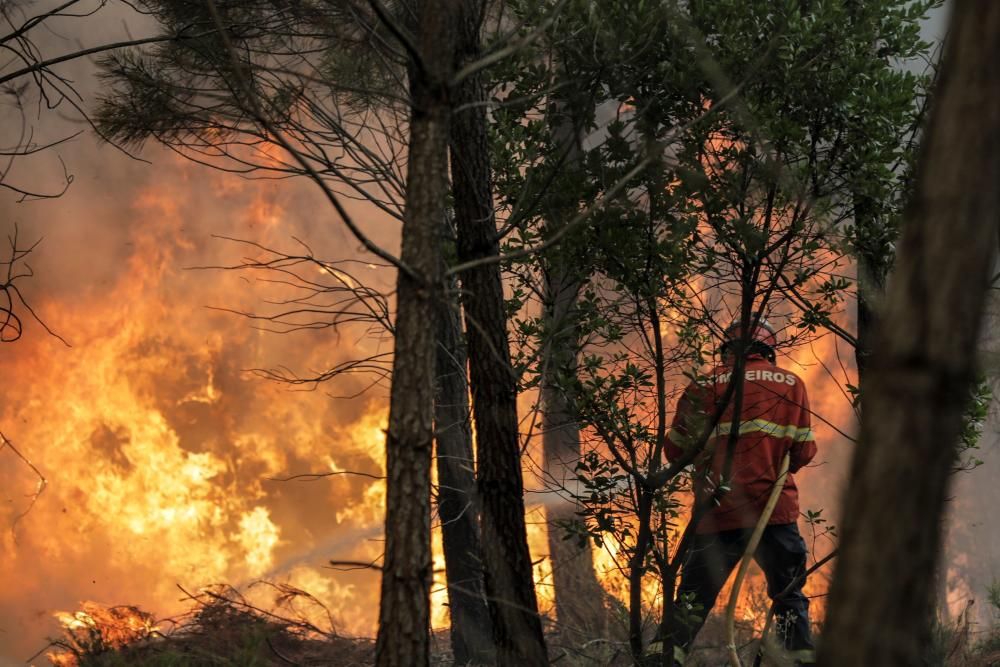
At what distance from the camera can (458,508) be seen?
20.3 feet

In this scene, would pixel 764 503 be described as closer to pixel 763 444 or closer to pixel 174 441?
pixel 763 444

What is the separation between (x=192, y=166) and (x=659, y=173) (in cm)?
1017

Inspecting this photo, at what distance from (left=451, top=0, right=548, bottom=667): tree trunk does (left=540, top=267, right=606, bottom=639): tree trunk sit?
0.19 meters

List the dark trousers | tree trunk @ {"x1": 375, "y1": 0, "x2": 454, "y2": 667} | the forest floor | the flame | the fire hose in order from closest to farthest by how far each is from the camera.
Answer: tree trunk @ {"x1": 375, "y1": 0, "x2": 454, "y2": 667} < the fire hose < the forest floor < the dark trousers < the flame

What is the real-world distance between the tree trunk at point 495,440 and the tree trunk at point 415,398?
51.7 inches

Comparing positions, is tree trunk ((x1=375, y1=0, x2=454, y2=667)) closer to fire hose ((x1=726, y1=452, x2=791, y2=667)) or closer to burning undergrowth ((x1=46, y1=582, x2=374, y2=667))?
burning undergrowth ((x1=46, y1=582, x2=374, y2=667))

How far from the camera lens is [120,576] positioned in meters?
11.8

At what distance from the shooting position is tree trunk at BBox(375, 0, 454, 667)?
270cm

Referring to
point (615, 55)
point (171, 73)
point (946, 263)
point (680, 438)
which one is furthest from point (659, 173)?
point (171, 73)

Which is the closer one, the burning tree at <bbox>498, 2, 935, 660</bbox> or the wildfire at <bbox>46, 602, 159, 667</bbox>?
the burning tree at <bbox>498, 2, 935, 660</bbox>

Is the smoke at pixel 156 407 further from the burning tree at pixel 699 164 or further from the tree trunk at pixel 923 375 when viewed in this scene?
the tree trunk at pixel 923 375

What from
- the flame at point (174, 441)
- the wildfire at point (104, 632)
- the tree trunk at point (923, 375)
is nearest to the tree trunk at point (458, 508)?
the wildfire at point (104, 632)

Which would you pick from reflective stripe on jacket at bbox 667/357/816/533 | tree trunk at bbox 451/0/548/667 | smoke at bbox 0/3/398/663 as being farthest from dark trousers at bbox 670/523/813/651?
smoke at bbox 0/3/398/663

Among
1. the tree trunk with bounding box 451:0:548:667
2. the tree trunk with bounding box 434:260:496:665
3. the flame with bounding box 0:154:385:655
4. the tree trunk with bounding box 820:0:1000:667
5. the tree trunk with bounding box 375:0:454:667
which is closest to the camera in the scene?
the tree trunk with bounding box 820:0:1000:667
